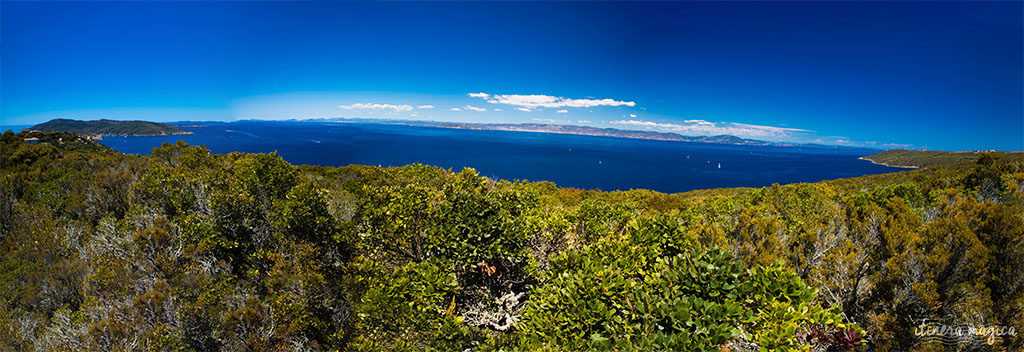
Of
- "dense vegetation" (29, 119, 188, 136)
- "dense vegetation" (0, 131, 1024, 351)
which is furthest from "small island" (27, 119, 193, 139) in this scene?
"dense vegetation" (0, 131, 1024, 351)

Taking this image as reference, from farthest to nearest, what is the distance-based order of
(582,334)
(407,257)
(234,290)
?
(234,290) → (407,257) → (582,334)

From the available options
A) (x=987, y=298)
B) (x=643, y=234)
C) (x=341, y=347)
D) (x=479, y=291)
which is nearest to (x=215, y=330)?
(x=341, y=347)

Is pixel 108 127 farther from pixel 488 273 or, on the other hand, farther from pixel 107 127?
pixel 488 273

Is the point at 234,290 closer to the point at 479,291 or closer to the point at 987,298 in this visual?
the point at 479,291

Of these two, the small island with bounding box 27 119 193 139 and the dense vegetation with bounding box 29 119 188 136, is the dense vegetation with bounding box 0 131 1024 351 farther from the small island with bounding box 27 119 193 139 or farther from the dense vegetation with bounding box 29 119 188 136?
the dense vegetation with bounding box 29 119 188 136

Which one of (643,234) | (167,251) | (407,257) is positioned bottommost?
(167,251)

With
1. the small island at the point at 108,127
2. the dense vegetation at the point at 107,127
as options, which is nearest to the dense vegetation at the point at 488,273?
the small island at the point at 108,127

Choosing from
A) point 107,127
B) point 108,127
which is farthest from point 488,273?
point 107,127

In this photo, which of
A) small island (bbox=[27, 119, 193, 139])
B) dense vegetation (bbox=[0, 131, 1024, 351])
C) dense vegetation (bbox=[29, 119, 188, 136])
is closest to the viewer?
dense vegetation (bbox=[0, 131, 1024, 351])

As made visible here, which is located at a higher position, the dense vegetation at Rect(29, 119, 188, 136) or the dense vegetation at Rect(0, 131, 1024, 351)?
the dense vegetation at Rect(29, 119, 188, 136)
